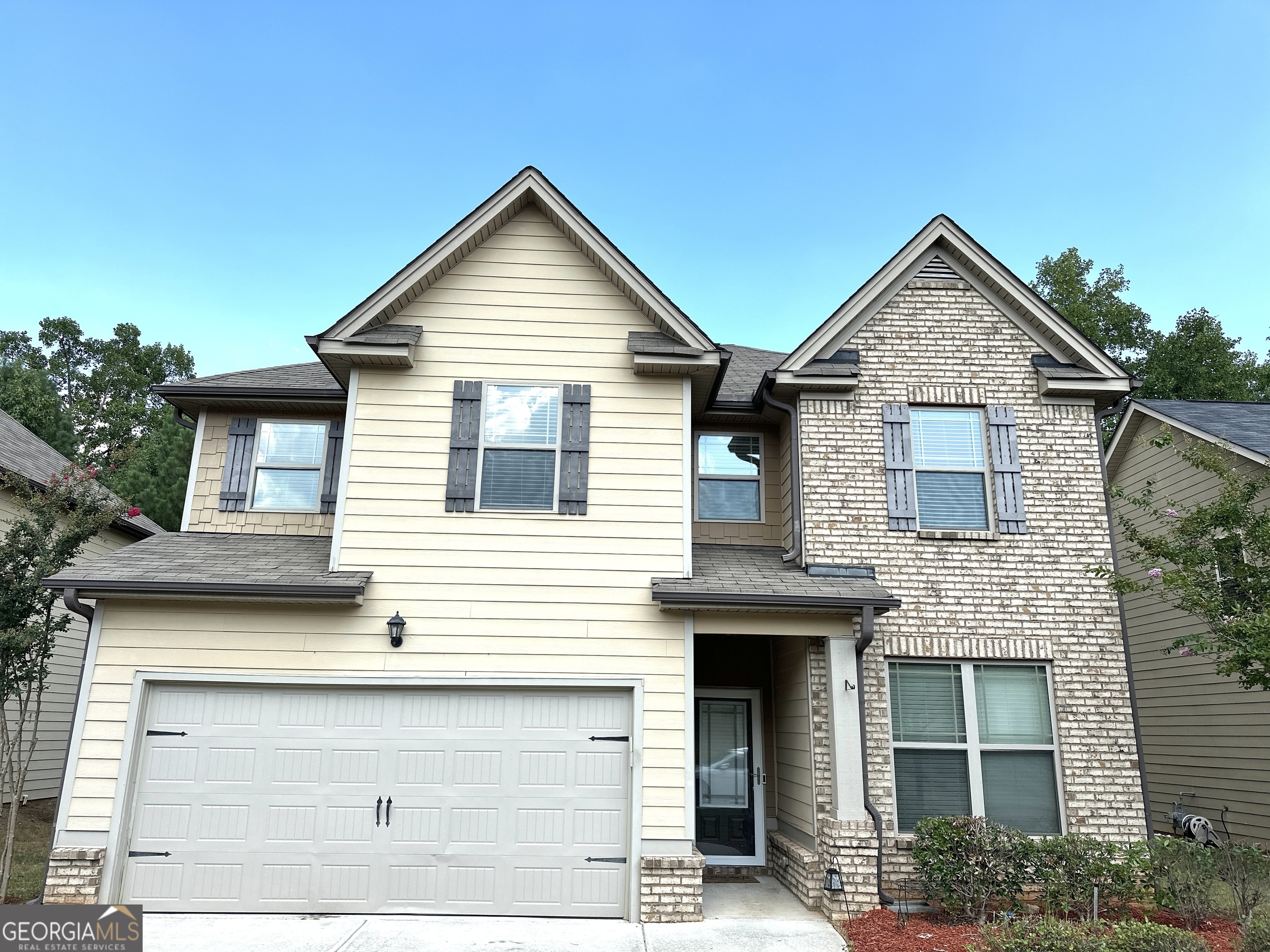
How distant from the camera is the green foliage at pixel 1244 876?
7340mm

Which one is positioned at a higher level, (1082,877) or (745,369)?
(745,369)

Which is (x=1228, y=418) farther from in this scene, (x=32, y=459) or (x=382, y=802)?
(x=32, y=459)

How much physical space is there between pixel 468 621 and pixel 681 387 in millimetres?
3606

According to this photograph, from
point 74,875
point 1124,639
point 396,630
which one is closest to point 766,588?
point 396,630

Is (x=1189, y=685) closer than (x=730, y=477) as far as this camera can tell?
No

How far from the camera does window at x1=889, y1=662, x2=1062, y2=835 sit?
8516 mm

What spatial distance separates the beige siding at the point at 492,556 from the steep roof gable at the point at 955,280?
7.78ft

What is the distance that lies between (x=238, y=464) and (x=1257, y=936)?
37.9 feet

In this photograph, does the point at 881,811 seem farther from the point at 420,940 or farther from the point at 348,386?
the point at 348,386

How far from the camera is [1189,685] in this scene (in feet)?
40.1

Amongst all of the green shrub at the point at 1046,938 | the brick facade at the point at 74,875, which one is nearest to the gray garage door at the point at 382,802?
the brick facade at the point at 74,875

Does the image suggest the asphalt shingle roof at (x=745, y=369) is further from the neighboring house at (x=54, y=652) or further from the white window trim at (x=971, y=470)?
the neighboring house at (x=54, y=652)

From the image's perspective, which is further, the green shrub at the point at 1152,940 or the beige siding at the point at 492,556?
the beige siding at the point at 492,556

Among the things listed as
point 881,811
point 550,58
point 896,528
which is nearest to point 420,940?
point 881,811
